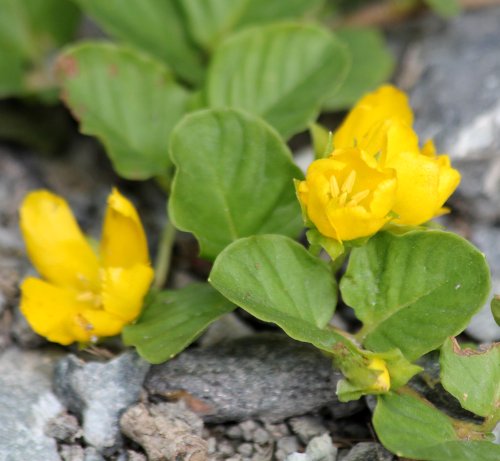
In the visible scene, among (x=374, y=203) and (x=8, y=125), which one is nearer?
(x=374, y=203)

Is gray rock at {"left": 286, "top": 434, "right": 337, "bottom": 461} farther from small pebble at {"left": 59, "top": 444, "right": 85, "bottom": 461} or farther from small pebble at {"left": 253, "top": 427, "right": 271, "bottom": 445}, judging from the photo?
small pebble at {"left": 59, "top": 444, "right": 85, "bottom": 461}

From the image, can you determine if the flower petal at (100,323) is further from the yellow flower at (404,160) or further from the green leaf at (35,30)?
the green leaf at (35,30)

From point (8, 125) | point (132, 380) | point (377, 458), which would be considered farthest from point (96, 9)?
point (377, 458)

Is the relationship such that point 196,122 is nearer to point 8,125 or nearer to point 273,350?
point 273,350

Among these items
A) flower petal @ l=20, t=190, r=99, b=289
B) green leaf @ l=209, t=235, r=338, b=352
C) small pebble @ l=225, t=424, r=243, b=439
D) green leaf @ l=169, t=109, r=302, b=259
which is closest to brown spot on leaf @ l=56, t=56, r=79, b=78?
flower petal @ l=20, t=190, r=99, b=289

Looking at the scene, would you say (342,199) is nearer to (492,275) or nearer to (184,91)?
(492,275)

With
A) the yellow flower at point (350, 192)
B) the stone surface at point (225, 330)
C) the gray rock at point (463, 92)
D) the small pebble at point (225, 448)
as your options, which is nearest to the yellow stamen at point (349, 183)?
the yellow flower at point (350, 192)
